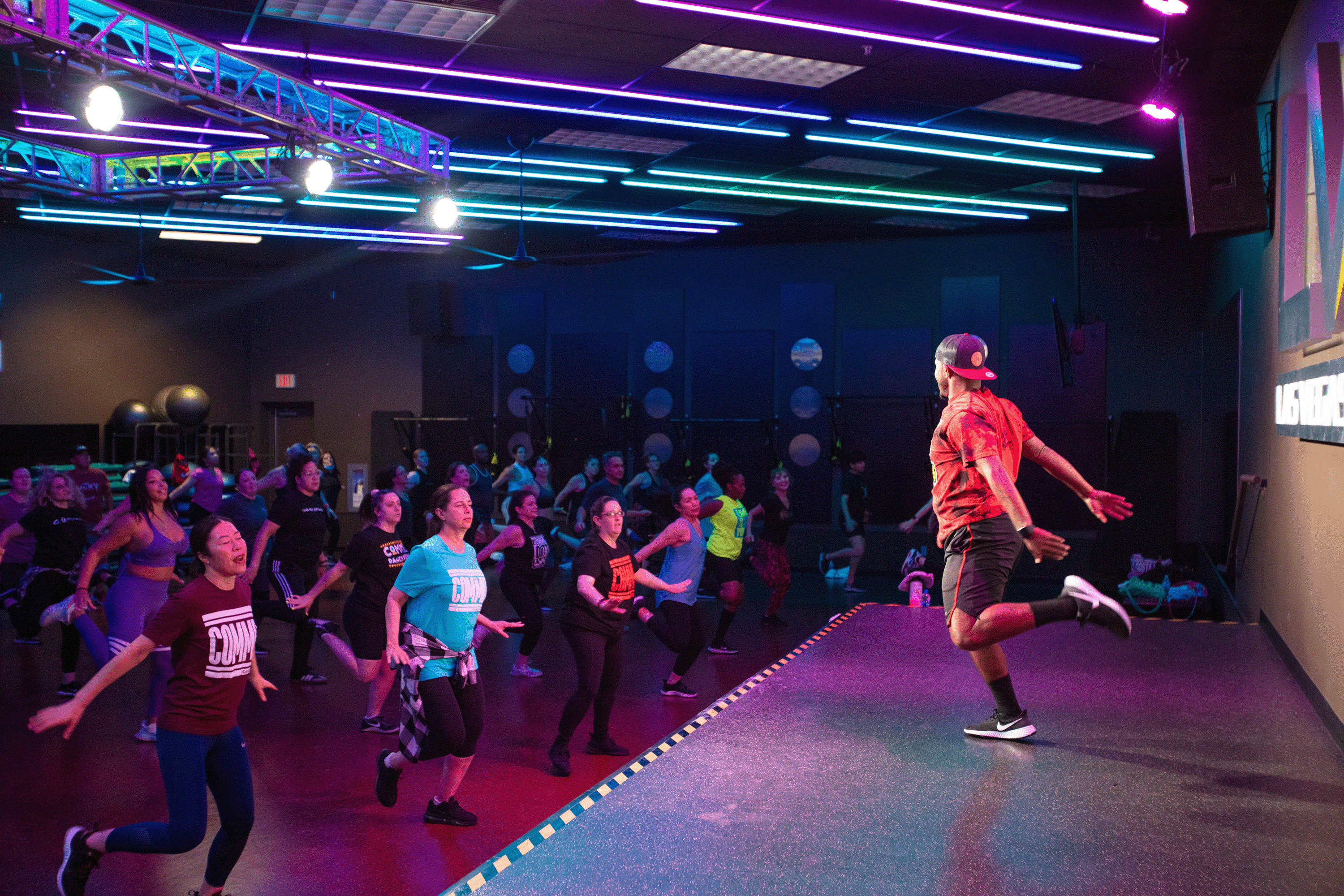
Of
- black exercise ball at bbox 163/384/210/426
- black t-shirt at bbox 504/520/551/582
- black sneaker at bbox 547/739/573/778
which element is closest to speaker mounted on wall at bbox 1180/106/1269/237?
black t-shirt at bbox 504/520/551/582

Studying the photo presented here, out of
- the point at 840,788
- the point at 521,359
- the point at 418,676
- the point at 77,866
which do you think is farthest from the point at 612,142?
the point at 521,359

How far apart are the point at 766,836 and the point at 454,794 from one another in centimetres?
188

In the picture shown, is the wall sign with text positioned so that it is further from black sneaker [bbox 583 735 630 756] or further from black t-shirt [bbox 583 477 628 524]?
black t-shirt [bbox 583 477 628 524]

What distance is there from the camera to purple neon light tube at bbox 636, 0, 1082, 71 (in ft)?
17.6

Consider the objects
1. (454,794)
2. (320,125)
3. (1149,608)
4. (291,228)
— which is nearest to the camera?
(454,794)

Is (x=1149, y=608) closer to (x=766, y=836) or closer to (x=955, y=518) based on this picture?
(x=955, y=518)

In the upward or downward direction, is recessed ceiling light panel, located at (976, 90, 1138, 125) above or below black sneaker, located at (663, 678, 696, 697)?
above

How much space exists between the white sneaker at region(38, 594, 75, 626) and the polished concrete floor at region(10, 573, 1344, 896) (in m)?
0.58

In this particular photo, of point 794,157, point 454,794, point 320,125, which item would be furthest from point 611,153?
point 454,794

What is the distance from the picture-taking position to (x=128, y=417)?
13258mm

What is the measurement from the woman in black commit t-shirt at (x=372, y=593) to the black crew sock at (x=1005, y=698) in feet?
10.0

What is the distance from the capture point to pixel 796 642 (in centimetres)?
826

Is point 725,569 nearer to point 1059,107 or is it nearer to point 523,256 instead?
point 523,256

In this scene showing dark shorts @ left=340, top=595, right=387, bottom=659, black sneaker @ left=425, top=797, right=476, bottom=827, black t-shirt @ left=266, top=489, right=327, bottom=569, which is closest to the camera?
black sneaker @ left=425, top=797, right=476, bottom=827
